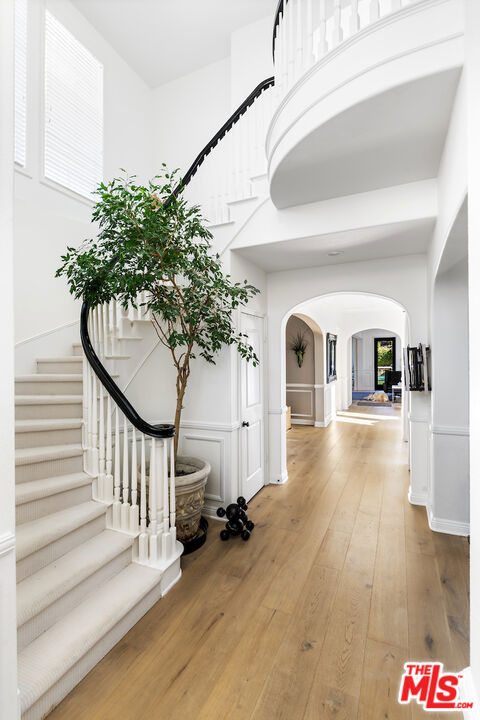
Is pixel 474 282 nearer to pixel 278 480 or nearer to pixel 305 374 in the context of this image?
pixel 278 480

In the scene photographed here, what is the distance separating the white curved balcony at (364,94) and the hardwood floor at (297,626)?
2914mm

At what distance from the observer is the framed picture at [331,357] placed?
8.15m

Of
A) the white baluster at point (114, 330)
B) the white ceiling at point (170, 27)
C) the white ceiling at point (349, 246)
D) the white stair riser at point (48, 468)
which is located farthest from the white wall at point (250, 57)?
the white stair riser at point (48, 468)

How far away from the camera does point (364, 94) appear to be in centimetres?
179

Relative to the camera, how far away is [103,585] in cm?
205

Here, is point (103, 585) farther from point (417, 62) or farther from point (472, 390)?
point (417, 62)

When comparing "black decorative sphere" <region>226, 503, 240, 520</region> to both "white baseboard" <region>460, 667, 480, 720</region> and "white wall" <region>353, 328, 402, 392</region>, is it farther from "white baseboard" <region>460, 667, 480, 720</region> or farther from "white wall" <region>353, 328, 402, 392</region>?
"white wall" <region>353, 328, 402, 392</region>

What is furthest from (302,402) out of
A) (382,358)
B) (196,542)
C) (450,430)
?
(382,358)

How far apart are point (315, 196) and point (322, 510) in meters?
3.00

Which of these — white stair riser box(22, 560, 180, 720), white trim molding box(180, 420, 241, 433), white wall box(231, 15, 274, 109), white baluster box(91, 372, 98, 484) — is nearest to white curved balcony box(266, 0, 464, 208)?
white baluster box(91, 372, 98, 484)

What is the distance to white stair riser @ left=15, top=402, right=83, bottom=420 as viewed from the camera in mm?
2723

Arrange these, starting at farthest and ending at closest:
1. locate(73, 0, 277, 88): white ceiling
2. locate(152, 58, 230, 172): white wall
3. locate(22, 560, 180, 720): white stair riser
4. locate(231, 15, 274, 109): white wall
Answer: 1. locate(152, 58, 230, 172): white wall
2. locate(231, 15, 274, 109): white wall
3. locate(73, 0, 277, 88): white ceiling
4. locate(22, 560, 180, 720): white stair riser

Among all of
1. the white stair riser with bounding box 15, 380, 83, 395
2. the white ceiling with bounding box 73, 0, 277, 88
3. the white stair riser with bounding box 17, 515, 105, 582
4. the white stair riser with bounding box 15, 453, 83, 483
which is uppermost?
the white ceiling with bounding box 73, 0, 277, 88

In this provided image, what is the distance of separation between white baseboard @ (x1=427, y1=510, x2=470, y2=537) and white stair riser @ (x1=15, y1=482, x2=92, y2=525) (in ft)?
9.66
